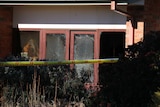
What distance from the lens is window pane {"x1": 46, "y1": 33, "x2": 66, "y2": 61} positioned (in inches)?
520

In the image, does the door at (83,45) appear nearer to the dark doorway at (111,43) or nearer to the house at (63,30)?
the house at (63,30)

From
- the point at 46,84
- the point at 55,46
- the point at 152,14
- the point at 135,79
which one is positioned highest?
the point at 152,14

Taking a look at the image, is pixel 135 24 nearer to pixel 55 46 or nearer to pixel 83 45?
pixel 83 45

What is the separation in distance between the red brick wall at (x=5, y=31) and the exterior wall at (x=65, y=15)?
215 millimetres

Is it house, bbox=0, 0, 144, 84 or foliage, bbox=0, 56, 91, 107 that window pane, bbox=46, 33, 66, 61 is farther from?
foliage, bbox=0, 56, 91, 107

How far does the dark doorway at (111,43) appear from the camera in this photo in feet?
42.7

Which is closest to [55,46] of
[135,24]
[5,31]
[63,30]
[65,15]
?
[63,30]

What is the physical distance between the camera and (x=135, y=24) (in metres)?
12.2

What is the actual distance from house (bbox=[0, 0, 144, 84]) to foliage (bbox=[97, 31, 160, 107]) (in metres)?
6.66

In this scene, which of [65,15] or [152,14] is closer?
[152,14]

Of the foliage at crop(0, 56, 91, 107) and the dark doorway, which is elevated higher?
the dark doorway

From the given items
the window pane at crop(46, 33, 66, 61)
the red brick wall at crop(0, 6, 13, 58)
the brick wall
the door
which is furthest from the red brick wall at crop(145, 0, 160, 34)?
the red brick wall at crop(0, 6, 13, 58)

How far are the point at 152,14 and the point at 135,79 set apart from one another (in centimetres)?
405

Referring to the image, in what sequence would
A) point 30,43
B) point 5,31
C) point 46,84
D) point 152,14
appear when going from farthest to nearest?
point 30,43, point 5,31, point 46,84, point 152,14
